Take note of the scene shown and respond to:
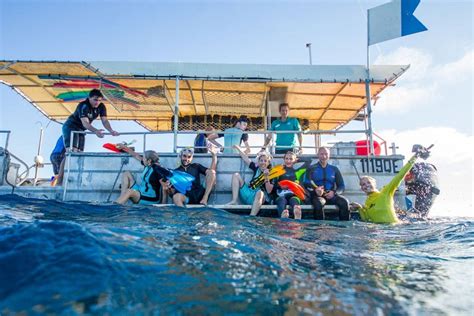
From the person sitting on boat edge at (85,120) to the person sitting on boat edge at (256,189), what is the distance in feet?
9.52

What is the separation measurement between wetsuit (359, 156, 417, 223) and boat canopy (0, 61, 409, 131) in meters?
2.74

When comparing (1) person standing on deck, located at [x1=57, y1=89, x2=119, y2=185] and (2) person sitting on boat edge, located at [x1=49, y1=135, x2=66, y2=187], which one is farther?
(2) person sitting on boat edge, located at [x1=49, y1=135, x2=66, y2=187]

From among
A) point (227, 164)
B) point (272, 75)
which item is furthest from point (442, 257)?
point (272, 75)

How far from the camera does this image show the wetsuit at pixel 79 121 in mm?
7520

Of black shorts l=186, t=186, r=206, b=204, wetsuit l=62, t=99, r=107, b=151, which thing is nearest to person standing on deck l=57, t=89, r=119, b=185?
wetsuit l=62, t=99, r=107, b=151

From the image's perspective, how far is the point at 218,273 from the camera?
7.65 feet

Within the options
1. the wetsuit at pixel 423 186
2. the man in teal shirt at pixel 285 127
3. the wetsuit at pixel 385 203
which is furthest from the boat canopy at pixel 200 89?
the wetsuit at pixel 385 203

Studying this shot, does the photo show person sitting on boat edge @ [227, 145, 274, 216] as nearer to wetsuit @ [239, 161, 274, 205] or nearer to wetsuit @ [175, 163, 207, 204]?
wetsuit @ [239, 161, 274, 205]

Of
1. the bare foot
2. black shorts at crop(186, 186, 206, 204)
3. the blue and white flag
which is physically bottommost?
the bare foot

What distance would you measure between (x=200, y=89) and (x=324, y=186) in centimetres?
438

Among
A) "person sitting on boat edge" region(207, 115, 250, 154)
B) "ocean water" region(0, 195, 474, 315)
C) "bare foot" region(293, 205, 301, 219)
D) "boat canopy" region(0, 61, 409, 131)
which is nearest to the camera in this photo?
"ocean water" region(0, 195, 474, 315)

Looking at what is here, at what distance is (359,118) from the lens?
11234 mm

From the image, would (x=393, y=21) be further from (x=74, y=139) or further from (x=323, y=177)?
(x=74, y=139)

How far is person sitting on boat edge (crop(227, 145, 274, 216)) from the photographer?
6.50 meters
